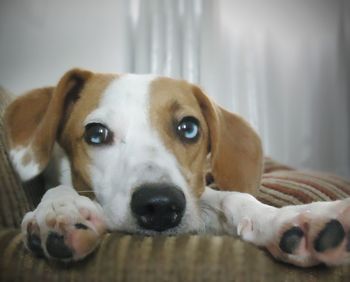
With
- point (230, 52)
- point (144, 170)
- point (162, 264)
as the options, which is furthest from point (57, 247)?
point (230, 52)

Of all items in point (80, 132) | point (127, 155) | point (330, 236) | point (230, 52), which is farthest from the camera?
point (230, 52)

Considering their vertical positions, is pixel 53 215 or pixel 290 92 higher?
pixel 53 215

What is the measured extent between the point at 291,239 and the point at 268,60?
205 cm

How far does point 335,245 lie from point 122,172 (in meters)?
0.47

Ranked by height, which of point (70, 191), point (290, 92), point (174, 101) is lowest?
point (290, 92)

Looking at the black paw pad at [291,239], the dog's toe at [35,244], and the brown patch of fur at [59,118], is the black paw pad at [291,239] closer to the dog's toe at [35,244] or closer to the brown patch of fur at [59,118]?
the dog's toe at [35,244]

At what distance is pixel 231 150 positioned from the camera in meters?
1.30

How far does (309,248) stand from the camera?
711mm

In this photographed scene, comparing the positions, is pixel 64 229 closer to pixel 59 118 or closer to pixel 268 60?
pixel 59 118

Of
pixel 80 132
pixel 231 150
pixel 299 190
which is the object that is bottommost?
pixel 299 190

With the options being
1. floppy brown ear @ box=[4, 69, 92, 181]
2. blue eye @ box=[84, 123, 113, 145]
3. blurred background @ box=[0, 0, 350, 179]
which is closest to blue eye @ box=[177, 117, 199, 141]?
blue eye @ box=[84, 123, 113, 145]

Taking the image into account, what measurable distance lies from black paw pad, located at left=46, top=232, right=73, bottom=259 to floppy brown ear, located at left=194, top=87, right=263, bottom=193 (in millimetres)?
576

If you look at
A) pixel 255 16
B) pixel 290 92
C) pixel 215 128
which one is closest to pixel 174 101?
pixel 215 128

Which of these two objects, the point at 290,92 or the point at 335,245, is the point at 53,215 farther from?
the point at 290,92
